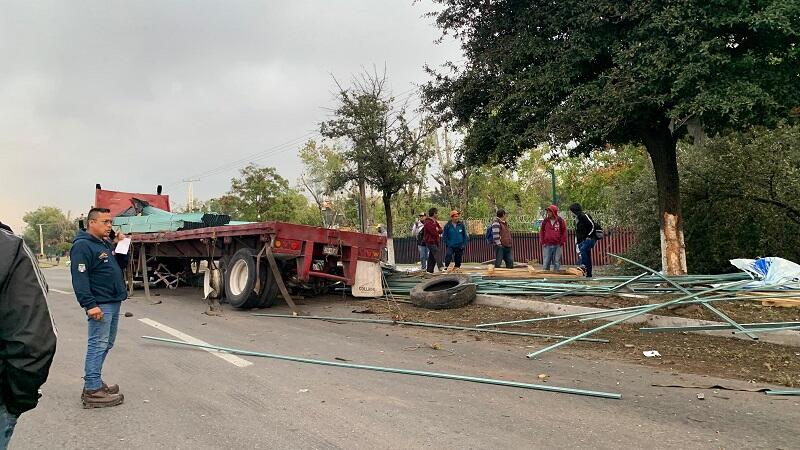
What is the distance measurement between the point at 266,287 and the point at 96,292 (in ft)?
17.1

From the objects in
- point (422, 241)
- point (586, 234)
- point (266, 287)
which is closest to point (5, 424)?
point (266, 287)

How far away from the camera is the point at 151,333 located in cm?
815

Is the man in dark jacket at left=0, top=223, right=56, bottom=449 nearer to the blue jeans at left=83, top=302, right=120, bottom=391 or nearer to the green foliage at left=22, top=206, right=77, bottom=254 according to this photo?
the blue jeans at left=83, top=302, right=120, bottom=391

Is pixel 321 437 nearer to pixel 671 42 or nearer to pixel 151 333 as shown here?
pixel 151 333

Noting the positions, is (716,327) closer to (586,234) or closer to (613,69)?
(613,69)

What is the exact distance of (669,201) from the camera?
11.1m

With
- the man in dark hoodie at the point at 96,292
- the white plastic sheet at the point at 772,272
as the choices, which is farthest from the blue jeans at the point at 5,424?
the white plastic sheet at the point at 772,272

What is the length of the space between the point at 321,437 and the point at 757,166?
11541mm

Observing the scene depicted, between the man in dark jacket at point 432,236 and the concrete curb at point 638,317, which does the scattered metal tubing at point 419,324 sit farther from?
the man in dark jacket at point 432,236

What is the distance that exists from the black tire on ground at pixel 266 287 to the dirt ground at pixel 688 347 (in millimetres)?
2717

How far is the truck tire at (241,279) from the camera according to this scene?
980 cm

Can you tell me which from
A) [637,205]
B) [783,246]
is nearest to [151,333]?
[637,205]

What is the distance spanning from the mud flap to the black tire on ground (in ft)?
4.97

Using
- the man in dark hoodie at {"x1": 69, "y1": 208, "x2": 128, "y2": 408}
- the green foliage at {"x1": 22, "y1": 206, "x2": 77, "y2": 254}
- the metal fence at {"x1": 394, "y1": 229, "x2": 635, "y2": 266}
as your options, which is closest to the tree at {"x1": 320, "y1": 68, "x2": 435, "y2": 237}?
the metal fence at {"x1": 394, "y1": 229, "x2": 635, "y2": 266}
